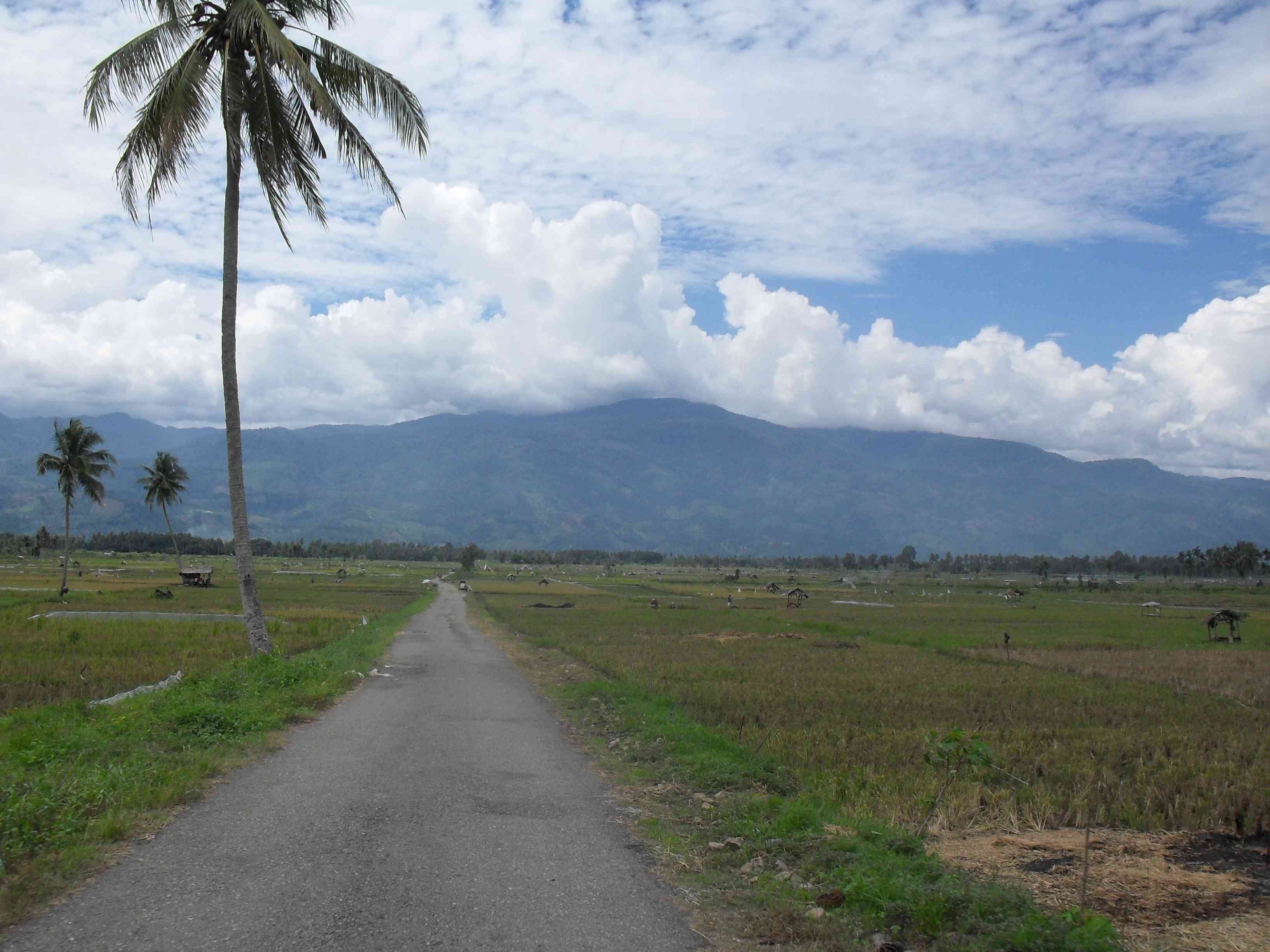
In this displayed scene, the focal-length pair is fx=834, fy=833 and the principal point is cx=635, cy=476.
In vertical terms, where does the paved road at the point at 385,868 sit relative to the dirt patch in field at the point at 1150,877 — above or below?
above

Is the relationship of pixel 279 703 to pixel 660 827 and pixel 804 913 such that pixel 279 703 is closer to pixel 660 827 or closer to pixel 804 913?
pixel 660 827

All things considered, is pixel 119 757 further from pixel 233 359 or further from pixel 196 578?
pixel 196 578

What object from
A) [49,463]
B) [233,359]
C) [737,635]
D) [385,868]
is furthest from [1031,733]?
[49,463]

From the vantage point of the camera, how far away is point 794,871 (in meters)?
6.72

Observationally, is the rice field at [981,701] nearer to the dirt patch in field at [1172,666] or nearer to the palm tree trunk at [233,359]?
the dirt patch in field at [1172,666]

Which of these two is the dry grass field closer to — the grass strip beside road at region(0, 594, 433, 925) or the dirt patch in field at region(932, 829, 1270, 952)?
the dirt patch in field at region(932, 829, 1270, 952)

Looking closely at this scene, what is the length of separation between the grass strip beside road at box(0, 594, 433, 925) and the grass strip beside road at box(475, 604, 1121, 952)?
4368 millimetres

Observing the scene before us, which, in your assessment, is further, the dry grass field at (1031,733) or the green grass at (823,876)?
the dry grass field at (1031,733)

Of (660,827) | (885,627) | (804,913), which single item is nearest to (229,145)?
(660,827)

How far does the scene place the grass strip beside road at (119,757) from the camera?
6.10 metres

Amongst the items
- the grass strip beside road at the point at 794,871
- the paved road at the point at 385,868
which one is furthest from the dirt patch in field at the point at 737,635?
the paved road at the point at 385,868

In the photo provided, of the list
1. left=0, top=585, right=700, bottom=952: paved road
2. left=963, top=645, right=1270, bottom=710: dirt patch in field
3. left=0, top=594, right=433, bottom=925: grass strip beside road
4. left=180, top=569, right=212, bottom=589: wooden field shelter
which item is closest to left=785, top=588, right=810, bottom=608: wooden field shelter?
left=963, top=645, right=1270, bottom=710: dirt patch in field

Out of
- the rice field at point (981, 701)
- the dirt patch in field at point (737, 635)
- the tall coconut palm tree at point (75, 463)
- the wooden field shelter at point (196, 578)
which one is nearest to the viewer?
the rice field at point (981, 701)

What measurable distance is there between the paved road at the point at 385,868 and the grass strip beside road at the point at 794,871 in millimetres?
451
